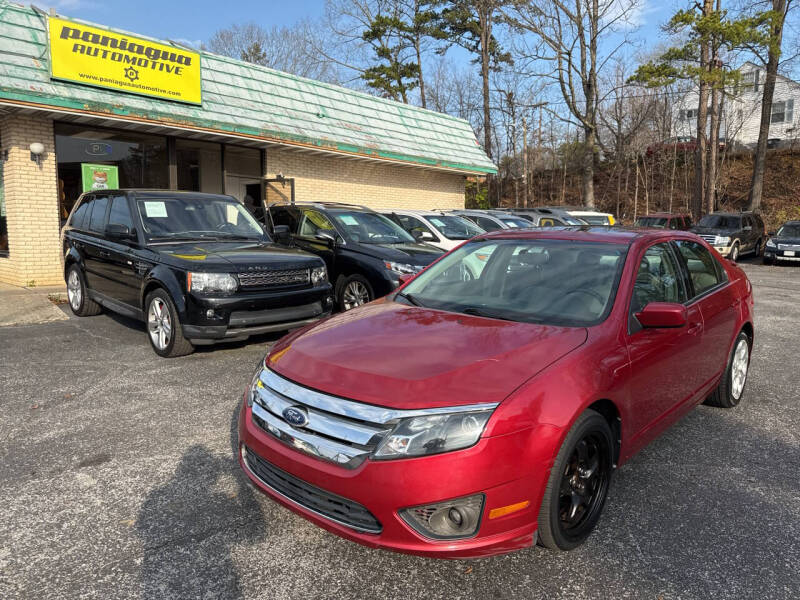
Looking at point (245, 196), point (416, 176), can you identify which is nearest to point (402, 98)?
point (416, 176)

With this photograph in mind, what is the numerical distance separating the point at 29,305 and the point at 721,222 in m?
21.3

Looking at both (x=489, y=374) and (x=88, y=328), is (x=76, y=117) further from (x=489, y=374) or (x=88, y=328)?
(x=489, y=374)

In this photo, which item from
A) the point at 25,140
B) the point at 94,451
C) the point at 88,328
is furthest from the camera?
the point at 25,140

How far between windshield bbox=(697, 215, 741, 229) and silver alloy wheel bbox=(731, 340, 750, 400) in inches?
713

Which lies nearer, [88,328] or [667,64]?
[88,328]

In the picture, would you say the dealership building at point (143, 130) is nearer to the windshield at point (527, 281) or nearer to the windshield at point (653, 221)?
the windshield at point (527, 281)

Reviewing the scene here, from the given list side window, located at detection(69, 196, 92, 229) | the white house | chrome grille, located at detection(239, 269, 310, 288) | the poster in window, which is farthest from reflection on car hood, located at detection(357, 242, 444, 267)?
the white house

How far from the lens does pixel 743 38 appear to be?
2227 cm

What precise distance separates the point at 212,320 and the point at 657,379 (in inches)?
164

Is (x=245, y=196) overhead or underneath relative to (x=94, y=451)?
overhead

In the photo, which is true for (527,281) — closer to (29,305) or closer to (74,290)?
(74,290)

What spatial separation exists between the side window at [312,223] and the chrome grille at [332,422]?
6.16m

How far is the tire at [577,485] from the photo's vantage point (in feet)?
8.16

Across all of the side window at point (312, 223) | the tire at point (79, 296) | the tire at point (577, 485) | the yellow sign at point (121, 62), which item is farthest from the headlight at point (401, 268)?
the yellow sign at point (121, 62)
